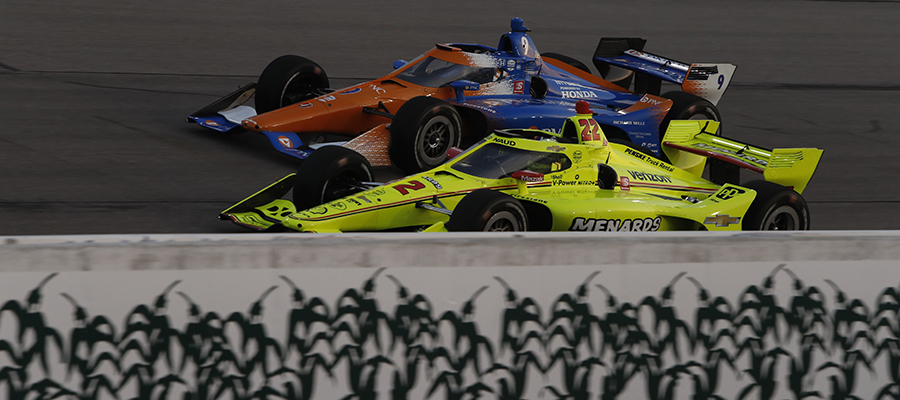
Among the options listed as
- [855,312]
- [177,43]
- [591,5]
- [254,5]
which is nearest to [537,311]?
[855,312]

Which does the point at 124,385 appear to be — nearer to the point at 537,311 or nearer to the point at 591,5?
the point at 537,311

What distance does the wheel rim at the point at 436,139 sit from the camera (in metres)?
10.1

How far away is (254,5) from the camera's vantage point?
20.5m

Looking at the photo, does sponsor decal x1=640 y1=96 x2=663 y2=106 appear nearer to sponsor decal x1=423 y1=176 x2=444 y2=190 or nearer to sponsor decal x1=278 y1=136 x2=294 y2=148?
sponsor decal x1=278 y1=136 x2=294 y2=148

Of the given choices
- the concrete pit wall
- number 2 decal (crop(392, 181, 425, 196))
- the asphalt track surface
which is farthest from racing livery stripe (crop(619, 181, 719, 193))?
the concrete pit wall

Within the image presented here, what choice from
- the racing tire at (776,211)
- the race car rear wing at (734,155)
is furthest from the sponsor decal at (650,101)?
the racing tire at (776,211)

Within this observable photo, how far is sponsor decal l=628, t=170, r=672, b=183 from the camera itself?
8398 mm

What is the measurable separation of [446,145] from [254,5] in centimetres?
1136

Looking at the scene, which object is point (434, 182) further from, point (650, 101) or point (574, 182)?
point (650, 101)

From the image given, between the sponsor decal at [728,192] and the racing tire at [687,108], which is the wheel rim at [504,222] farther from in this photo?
the racing tire at [687,108]

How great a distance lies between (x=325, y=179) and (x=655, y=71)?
575cm

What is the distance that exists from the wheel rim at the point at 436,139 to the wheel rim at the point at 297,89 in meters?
2.06

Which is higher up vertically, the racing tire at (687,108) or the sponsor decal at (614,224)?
the racing tire at (687,108)

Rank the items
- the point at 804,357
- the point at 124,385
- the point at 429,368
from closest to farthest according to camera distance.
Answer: the point at 124,385 < the point at 429,368 < the point at 804,357
